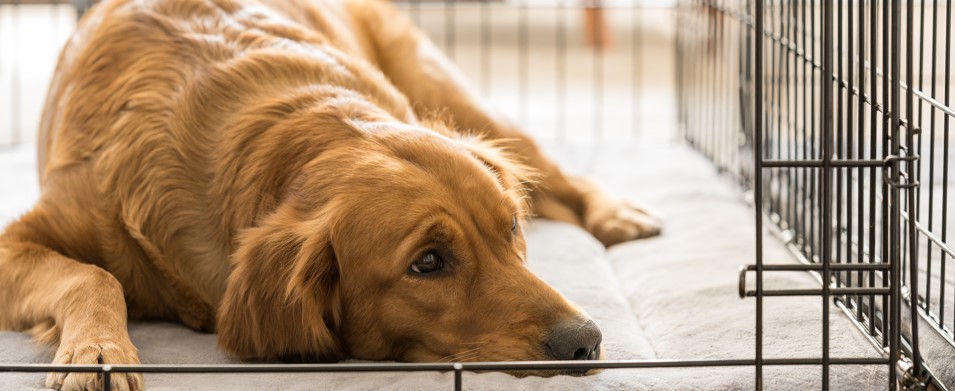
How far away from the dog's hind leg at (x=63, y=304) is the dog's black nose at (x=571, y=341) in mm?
786

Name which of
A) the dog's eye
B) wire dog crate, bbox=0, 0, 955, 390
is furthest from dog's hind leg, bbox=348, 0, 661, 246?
the dog's eye

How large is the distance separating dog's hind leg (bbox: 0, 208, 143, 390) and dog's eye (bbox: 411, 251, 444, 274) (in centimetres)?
57

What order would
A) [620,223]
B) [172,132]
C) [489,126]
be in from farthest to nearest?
[489,126]
[620,223]
[172,132]

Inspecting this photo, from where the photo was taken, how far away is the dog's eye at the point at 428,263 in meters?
2.23

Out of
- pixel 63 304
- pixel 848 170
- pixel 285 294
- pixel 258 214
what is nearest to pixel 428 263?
pixel 285 294

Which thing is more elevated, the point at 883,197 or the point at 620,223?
the point at 883,197

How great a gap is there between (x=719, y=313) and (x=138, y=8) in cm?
162

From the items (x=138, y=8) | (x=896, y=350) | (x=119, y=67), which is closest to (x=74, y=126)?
(x=119, y=67)

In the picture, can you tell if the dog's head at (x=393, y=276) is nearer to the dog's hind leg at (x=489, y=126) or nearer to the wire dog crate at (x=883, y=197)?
the wire dog crate at (x=883, y=197)

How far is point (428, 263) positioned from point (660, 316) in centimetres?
82

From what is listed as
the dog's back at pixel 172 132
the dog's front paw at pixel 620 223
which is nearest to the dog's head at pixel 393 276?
the dog's back at pixel 172 132

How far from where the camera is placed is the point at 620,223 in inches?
142

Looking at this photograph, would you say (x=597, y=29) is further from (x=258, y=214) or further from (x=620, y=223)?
(x=258, y=214)

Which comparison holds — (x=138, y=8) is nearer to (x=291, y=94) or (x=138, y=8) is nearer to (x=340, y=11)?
(x=291, y=94)
